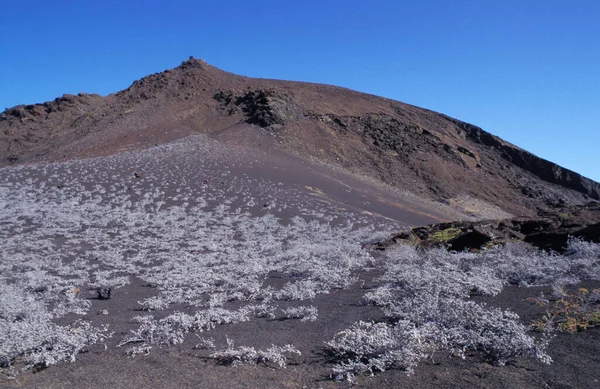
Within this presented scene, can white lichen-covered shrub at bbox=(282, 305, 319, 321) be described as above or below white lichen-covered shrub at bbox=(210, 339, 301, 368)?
above

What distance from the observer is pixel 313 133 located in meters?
43.7

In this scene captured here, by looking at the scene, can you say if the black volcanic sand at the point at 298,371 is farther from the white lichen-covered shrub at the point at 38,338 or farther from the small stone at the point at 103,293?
the small stone at the point at 103,293

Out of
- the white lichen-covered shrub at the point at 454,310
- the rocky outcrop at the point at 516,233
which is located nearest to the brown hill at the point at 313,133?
the rocky outcrop at the point at 516,233

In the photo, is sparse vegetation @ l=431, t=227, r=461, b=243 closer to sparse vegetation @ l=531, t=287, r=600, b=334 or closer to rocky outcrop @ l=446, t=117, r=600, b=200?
sparse vegetation @ l=531, t=287, r=600, b=334

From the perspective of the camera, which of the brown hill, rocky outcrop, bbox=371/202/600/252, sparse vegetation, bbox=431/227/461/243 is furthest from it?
the brown hill

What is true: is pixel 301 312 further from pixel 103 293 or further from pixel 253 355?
pixel 103 293

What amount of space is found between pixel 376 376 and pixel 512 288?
12.7ft

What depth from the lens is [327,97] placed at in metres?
53.3

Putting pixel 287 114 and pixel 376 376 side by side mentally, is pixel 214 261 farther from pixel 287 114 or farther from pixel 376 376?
pixel 287 114

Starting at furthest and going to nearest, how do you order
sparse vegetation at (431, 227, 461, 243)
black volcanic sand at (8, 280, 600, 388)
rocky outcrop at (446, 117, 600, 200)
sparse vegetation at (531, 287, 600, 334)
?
rocky outcrop at (446, 117, 600, 200) < sparse vegetation at (431, 227, 461, 243) < sparse vegetation at (531, 287, 600, 334) < black volcanic sand at (8, 280, 600, 388)

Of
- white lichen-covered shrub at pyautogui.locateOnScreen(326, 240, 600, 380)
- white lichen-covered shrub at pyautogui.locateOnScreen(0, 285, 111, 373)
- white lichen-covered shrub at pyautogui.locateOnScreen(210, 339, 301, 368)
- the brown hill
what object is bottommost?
white lichen-covered shrub at pyautogui.locateOnScreen(0, 285, 111, 373)

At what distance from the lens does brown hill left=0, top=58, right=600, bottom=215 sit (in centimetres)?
4081

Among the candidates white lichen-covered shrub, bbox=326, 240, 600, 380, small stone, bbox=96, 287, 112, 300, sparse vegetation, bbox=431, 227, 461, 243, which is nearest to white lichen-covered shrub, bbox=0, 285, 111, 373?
small stone, bbox=96, 287, 112, 300

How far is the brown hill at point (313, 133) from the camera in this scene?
40.8m
